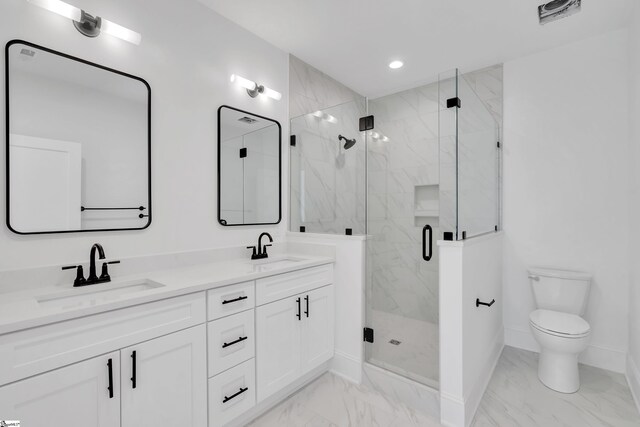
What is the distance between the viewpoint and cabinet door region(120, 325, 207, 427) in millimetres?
1231

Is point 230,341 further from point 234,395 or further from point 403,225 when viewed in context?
point 403,225

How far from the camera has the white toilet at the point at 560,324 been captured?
1997mm

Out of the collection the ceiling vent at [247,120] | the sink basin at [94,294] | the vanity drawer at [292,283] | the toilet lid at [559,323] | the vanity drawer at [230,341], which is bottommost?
the toilet lid at [559,323]

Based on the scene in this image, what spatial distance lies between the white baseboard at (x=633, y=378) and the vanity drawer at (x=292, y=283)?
6.75ft

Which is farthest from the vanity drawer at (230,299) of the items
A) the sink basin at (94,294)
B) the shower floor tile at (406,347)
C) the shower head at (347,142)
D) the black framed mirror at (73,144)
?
the shower head at (347,142)

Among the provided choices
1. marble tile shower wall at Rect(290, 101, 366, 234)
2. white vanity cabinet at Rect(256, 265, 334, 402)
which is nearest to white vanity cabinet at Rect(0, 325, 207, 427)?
white vanity cabinet at Rect(256, 265, 334, 402)

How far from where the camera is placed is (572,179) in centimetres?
252

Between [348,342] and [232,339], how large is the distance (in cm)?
98

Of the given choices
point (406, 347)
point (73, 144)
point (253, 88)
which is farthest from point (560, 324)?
point (73, 144)

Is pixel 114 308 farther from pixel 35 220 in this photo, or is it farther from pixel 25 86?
pixel 25 86

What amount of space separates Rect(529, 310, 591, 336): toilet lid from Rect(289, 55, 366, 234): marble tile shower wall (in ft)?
4.92

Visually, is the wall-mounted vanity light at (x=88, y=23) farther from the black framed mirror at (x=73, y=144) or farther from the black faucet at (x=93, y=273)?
the black faucet at (x=93, y=273)

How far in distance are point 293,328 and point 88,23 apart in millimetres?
2062

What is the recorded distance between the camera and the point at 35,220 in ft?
4.72
